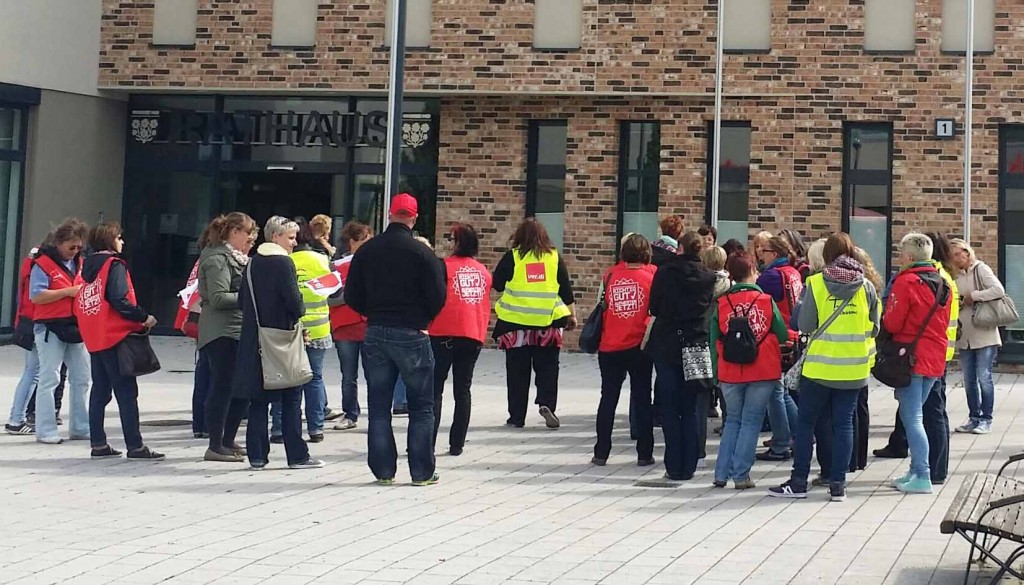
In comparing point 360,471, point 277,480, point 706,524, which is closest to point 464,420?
point 360,471

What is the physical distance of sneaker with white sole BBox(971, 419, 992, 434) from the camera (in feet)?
45.6

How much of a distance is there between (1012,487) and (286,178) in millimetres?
16534

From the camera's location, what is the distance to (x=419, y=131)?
75.2 ft

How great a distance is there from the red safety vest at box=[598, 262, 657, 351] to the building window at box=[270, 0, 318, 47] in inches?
481

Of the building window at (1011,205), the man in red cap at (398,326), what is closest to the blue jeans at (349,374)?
the man in red cap at (398,326)

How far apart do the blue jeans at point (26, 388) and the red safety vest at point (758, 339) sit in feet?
17.7

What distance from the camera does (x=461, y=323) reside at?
11539 mm

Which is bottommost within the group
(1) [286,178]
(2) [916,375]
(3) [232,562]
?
(3) [232,562]

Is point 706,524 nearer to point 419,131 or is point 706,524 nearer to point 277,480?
point 277,480

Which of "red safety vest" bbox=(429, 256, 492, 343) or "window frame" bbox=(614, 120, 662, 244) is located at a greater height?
"window frame" bbox=(614, 120, 662, 244)

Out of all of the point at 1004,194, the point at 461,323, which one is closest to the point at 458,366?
the point at 461,323

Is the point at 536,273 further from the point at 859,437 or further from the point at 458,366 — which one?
the point at 859,437

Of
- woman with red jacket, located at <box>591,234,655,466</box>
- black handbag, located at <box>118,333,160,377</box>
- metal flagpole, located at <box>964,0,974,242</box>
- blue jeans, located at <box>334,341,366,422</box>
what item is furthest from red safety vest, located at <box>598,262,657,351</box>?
metal flagpole, located at <box>964,0,974,242</box>

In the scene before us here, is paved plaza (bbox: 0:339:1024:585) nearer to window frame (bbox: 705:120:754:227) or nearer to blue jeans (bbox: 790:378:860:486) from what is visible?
blue jeans (bbox: 790:378:860:486)
